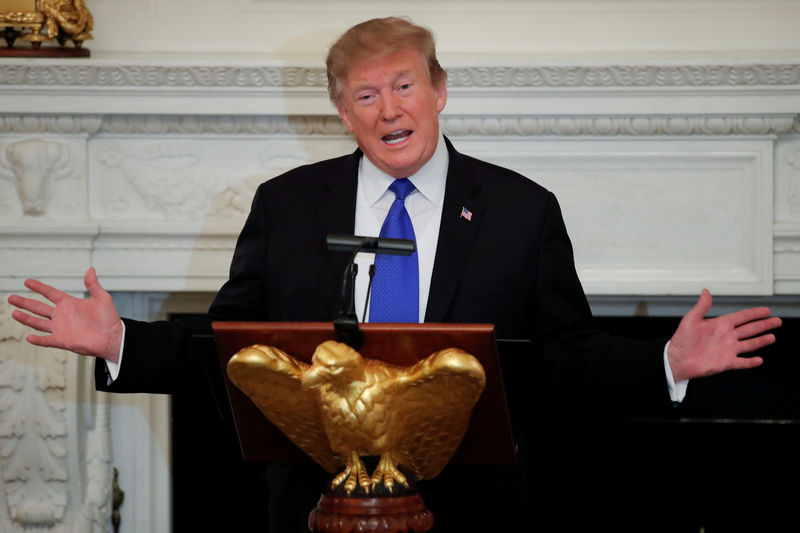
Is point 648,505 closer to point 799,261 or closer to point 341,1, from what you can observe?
point 799,261

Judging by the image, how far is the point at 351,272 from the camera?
1333 mm

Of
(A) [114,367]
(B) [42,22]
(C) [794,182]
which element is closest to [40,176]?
(B) [42,22]

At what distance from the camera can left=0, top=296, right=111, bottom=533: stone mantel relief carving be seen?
9.22 ft

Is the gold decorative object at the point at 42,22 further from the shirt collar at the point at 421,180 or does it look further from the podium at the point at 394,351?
the podium at the point at 394,351

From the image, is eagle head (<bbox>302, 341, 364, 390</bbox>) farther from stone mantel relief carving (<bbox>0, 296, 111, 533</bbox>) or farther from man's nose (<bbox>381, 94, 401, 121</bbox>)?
stone mantel relief carving (<bbox>0, 296, 111, 533</bbox>)

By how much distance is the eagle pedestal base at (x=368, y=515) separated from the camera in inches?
51.1

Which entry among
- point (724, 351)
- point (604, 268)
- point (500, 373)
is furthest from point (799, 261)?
point (500, 373)

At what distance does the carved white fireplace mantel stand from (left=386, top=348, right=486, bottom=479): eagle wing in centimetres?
150

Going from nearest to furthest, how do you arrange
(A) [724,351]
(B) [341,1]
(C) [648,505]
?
(A) [724,351] → (B) [341,1] → (C) [648,505]

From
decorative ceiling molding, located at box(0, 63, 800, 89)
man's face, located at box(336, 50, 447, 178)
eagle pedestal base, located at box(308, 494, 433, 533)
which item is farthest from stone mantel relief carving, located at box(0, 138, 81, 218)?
eagle pedestal base, located at box(308, 494, 433, 533)

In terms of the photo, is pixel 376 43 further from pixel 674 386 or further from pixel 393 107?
pixel 674 386

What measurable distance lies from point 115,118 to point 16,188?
1.10 ft

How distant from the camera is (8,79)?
108 inches

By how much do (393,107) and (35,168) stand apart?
135 centimetres
